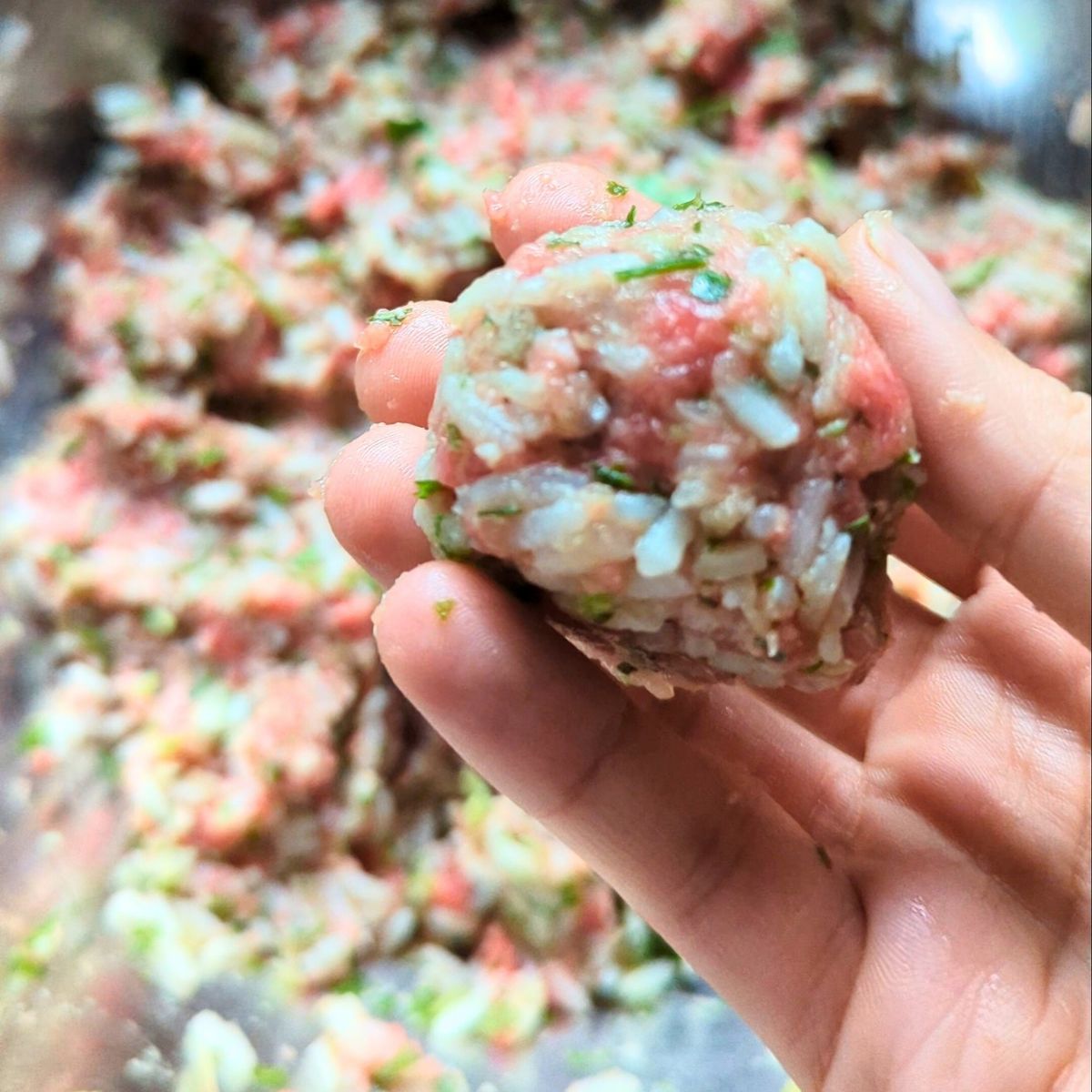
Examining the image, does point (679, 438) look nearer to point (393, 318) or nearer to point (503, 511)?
point (503, 511)

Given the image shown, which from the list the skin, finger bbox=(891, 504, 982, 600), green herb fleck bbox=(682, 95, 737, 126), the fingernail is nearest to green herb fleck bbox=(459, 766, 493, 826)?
the skin

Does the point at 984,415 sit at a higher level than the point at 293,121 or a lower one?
higher

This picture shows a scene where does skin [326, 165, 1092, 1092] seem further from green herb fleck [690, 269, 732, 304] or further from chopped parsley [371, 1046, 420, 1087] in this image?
chopped parsley [371, 1046, 420, 1087]

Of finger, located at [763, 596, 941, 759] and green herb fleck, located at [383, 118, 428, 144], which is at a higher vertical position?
green herb fleck, located at [383, 118, 428, 144]

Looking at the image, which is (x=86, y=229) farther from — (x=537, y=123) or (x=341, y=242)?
(x=537, y=123)

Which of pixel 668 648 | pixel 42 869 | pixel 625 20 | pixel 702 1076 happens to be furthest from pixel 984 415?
pixel 625 20

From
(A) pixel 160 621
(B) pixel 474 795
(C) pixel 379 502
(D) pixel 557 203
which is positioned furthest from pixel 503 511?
(A) pixel 160 621

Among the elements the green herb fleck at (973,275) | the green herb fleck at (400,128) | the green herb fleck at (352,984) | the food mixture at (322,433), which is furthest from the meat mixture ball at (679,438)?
the green herb fleck at (400,128)
